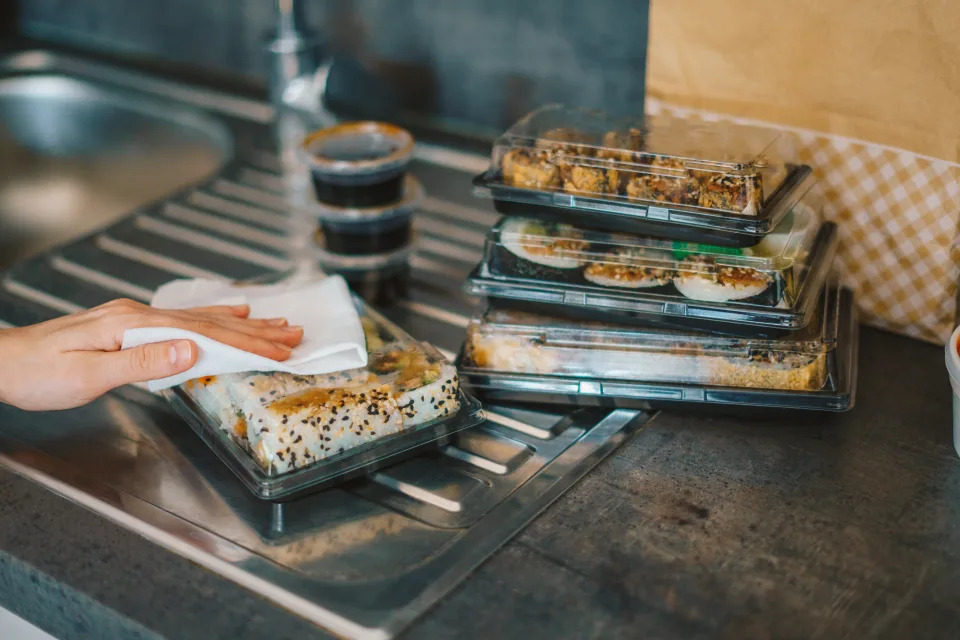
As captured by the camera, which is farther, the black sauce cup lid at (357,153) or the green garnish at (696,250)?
the black sauce cup lid at (357,153)

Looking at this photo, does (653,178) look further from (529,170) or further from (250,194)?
(250,194)

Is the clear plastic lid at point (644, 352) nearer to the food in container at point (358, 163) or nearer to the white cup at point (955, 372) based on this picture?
the white cup at point (955, 372)

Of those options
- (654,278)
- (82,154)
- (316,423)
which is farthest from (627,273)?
(82,154)

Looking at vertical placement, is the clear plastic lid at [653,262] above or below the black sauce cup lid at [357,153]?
below

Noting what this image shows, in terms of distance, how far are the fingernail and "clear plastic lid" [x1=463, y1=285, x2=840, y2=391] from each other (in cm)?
30

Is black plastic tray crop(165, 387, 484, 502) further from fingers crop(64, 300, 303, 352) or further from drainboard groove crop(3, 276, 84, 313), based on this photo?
drainboard groove crop(3, 276, 84, 313)

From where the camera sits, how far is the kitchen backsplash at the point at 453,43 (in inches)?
60.6

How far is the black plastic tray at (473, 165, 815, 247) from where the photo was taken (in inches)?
39.3

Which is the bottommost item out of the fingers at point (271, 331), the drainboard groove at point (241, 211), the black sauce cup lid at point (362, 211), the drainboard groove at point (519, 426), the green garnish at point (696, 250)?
the drainboard groove at point (519, 426)

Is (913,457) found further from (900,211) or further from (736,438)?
(900,211)

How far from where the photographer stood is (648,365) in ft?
3.47

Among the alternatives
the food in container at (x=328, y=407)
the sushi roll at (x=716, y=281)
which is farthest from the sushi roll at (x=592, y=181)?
the food in container at (x=328, y=407)

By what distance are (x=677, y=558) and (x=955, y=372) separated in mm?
312

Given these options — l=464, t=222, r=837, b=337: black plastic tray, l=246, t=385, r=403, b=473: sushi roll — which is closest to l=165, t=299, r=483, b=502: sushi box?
l=246, t=385, r=403, b=473: sushi roll
